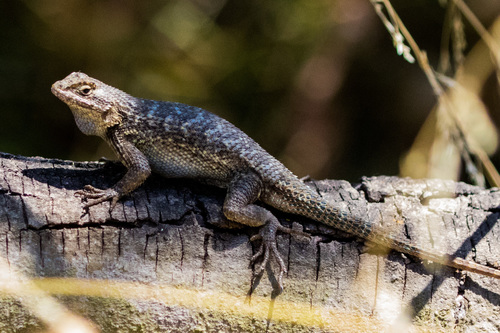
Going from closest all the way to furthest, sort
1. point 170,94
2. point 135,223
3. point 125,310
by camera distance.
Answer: point 125,310 → point 135,223 → point 170,94

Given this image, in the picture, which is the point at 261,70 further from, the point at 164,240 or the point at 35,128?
the point at 164,240

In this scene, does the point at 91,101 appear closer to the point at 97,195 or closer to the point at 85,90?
the point at 85,90

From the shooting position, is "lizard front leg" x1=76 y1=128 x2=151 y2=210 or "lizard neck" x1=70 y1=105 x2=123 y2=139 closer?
"lizard front leg" x1=76 y1=128 x2=151 y2=210

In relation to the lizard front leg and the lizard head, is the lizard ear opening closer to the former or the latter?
the lizard head

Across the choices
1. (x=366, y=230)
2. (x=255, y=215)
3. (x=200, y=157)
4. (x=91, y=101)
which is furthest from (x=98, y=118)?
(x=366, y=230)

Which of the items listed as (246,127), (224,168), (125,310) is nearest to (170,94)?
(246,127)

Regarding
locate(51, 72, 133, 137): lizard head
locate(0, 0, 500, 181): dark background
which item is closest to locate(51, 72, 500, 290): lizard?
locate(51, 72, 133, 137): lizard head

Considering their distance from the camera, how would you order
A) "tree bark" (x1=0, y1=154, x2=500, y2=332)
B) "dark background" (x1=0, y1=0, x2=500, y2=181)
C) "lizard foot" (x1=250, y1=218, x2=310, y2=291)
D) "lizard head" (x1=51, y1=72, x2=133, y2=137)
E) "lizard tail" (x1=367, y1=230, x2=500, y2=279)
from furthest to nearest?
1. "dark background" (x1=0, y1=0, x2=500, y2=181)
2. "lizard head" (x1=51, y1=72, x2=133, y2=137)
3. "lizard tail" (x1=367, y1=230, x2=500, y2=279)
4. "lizard foot" (x1=250, y1=218, x2=310, y2=291)
5. "tree bark" (x1=0, y1=154, x2=500, y2=332)

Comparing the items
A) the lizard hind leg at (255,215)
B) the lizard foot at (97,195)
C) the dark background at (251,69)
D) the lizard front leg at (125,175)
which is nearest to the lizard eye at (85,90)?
the lizard front leg at (125,175)
